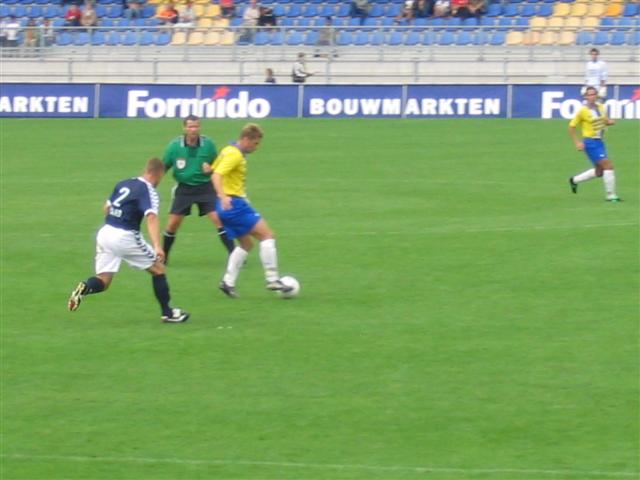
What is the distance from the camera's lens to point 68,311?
1483 centimetres

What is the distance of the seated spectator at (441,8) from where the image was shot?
45.1 meters

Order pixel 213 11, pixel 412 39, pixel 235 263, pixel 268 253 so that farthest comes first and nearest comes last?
pixel 213 11
pixel 412 39
pixel 235 263
pixel 268 253

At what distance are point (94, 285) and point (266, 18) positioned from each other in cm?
3146

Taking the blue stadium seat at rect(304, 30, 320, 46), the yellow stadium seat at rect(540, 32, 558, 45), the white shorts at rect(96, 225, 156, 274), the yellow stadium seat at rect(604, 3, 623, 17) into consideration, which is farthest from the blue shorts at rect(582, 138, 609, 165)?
the yellow stadium seat at rect(604, 3, 623, 17)

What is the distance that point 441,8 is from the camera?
45.2 m

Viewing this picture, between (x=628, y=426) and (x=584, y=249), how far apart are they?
7.85 metres

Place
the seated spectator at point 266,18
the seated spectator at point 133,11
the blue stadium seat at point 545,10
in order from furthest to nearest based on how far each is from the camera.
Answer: the seated spectator at point 133,11 < the blue stadium seat at point 545,10 < the seated spectator at point 266,18

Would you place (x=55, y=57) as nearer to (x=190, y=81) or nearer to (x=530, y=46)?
(x=190, y=81)

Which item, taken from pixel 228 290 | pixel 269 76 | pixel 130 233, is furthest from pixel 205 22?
pixel 130 233

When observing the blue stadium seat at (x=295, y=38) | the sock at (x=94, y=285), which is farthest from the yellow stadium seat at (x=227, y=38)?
A: the sock at (x=94, y=285)

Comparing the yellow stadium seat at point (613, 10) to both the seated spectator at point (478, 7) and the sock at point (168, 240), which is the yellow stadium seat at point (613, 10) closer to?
the seated spectator at point (478, 7)

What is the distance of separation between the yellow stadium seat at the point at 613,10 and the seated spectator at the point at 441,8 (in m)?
5.27

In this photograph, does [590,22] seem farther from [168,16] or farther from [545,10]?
[168,16]

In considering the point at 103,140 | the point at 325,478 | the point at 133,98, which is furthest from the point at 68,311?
the point at 133,98
